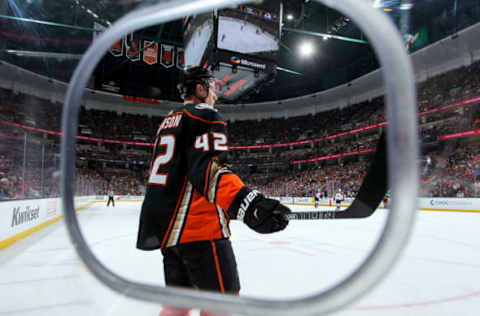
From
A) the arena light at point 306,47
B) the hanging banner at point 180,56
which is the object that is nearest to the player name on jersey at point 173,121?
the hanging banner at point 180,56

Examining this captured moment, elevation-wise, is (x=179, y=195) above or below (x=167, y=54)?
below

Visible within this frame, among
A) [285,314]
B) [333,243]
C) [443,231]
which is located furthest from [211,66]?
[285,314]

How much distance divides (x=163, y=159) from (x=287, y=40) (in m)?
14.5

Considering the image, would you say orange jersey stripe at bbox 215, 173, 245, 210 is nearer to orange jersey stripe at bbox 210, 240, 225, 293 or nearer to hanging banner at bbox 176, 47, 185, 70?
orange jersey stripe at bbox 210, 240, 225, 293

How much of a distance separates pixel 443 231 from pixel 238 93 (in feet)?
21.0

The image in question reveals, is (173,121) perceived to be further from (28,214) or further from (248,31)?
(248,31)

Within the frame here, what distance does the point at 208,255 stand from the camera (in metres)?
0.85

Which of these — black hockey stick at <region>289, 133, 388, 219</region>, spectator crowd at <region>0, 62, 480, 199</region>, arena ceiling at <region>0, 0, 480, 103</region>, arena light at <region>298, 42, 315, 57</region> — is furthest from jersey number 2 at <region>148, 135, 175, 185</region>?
arena light at <region>298, 42, 315, 57</region>

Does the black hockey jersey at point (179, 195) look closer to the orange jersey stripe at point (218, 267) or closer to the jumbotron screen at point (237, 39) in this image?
the orange jersey stripe at point (218, 267)

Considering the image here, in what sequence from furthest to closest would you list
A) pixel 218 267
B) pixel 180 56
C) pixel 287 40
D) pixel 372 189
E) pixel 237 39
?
1. pixel 287 40
2. pixel 180 56
3. pixel 237 39
4. pixel 218 267
5. pixel 372 189

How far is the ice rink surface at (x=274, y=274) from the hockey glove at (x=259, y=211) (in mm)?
237

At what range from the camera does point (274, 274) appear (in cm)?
224

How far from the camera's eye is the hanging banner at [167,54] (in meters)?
12.0

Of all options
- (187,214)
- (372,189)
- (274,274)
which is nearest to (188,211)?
(187,214)
